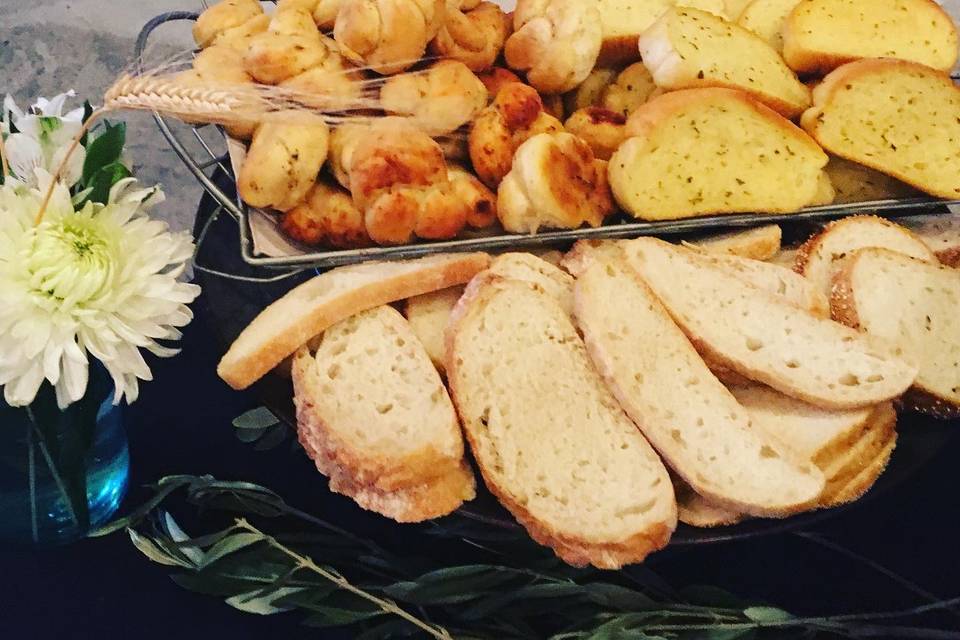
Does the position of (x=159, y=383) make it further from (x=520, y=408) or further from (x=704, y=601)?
(x=704, y=601)

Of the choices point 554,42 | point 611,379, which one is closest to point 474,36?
point 554,42

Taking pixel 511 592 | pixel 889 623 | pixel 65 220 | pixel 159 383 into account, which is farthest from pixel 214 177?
pixel 889 623

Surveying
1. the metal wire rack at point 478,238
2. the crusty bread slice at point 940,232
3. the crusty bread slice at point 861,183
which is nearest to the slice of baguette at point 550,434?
the metal wire rack at point 478,238

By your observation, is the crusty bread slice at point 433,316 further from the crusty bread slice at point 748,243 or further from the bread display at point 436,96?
the crusty bread slice at point 748,243

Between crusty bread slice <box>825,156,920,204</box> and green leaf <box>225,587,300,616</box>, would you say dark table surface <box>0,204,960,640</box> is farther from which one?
crusty bread slice <box>825,156,920,204</box>

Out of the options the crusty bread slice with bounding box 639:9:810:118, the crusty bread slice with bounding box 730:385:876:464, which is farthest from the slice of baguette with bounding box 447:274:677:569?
the crusty bread slice with bounding box 639:9:810:118

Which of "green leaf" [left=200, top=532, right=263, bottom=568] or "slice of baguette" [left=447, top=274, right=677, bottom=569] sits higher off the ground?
"slice of baguette" [left=447, top=274, right=677, bottom=569]
